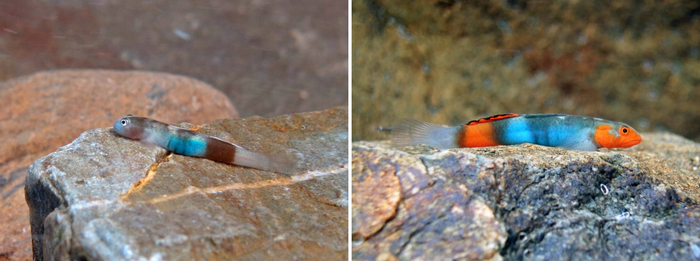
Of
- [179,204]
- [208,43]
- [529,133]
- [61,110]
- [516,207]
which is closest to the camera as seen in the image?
[516,207]

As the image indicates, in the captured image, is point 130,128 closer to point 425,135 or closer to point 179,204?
point 179,204

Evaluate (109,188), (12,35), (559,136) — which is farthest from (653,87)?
(12,35)

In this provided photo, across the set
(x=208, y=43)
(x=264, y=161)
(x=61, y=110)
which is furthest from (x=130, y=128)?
(x=208, y=43)

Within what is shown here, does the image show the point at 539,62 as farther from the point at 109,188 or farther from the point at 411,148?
the point at 109,188

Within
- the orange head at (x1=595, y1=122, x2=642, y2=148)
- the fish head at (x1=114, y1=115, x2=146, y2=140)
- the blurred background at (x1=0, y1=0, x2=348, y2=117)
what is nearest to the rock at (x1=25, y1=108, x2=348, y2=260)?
the fish head at (x1=114, y1=115, x2=146, y2=140)

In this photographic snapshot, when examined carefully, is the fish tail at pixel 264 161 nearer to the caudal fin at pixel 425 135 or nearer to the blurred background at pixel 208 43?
the caudal fin at pixel 425 135

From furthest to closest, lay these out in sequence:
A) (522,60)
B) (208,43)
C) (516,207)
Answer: (208,43) → (522,60) → (516,207)

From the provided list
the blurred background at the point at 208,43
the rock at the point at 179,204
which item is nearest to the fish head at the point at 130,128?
the rock at the point at 179,204
